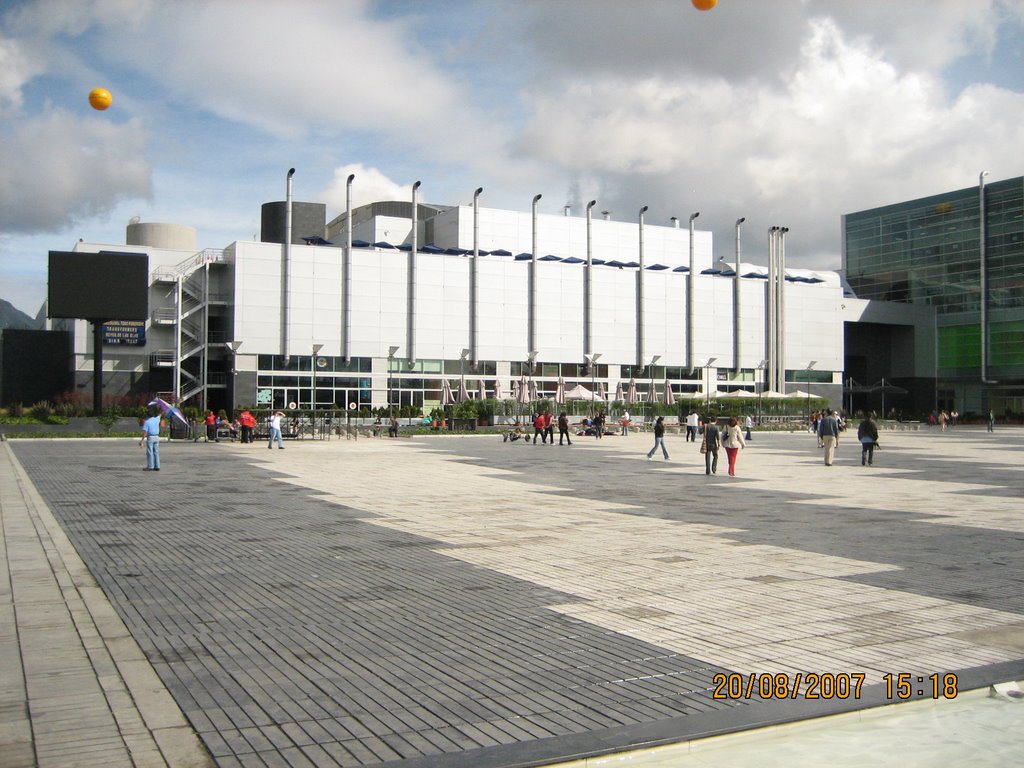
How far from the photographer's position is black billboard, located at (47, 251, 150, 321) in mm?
50281

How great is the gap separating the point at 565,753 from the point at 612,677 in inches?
60.3

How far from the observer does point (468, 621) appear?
786 centimetres

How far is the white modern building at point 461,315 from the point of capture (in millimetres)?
68875

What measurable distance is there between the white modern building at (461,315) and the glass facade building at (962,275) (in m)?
9.58

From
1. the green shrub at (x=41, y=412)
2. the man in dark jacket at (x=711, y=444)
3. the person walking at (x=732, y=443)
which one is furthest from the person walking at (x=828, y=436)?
the green shrub at (x=41, y=412)

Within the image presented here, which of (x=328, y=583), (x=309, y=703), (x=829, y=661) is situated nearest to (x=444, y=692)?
(x=309, y=703)

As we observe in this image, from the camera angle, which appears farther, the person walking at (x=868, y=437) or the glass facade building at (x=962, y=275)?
the glass facade building at (x=962, y=275)

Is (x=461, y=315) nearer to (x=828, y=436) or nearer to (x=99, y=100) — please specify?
(x=828, y=436)

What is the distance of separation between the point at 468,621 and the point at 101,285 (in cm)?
4910

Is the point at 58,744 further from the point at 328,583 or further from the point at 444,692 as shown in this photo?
the point at 328,583

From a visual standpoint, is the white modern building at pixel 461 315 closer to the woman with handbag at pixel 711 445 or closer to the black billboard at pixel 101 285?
the black billboard at pixel 101 285

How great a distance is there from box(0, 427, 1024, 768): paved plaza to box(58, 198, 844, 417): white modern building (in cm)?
5048

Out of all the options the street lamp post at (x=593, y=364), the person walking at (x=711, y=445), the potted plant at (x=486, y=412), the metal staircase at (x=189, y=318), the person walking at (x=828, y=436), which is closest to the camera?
the person walking at (x=711, y=445)

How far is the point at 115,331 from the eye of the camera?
6756 cm
